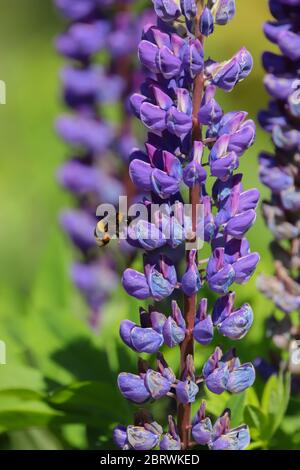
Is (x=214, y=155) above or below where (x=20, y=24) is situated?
below

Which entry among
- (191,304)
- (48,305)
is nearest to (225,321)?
(191,304)

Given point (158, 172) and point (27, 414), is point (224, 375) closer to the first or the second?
point (158, 172)

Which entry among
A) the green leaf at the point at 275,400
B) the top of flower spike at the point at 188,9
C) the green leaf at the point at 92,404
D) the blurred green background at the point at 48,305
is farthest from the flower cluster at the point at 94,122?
the top of flower spike at the point at 188,9

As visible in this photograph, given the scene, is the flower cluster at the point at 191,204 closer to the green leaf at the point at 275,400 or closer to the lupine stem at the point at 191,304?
the lupine stem at the point at 191,304
